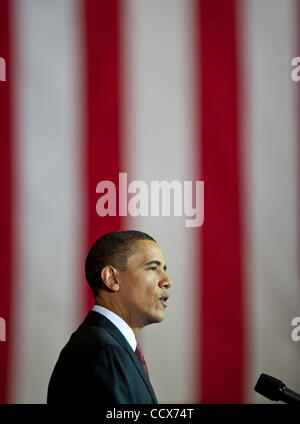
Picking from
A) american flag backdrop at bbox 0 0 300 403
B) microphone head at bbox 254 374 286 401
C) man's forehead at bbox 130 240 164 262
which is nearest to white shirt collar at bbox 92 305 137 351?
man's forehead at bbox 130 240 164 262

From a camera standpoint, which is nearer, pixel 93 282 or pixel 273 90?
pixel 93 282

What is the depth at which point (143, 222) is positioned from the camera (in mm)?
2146

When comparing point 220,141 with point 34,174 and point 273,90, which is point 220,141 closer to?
point 273,90

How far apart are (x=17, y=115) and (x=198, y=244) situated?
2.52 feet

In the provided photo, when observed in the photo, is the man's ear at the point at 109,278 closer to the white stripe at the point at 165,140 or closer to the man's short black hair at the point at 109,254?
the man's short black hair at the point at 109,254

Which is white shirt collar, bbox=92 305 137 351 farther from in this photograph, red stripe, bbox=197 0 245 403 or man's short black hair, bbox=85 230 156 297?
red stripe, bbox=197 0 245 403

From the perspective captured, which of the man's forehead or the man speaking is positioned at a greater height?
the man's forehead

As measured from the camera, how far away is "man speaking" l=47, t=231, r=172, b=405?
47.4 inches

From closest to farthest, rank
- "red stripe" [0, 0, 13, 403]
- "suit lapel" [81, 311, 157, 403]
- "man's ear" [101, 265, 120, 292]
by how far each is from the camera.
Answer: "suit lapel" [81, 311, 157, 403]
"man's ear" [101, 265, 120, 292]
"red stripe" [0, 0, 13, 403]

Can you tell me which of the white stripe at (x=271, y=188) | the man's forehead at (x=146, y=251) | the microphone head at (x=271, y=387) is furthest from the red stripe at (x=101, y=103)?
the microphone head at (x=271, y=387)

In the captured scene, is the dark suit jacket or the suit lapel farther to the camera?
the suit lapel

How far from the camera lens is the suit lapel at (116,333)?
1315 millimetres

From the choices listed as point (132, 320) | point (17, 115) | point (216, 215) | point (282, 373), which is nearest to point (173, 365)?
point (282, 373)

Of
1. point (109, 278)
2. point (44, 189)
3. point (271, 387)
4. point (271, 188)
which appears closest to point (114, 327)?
point (109, 278)
